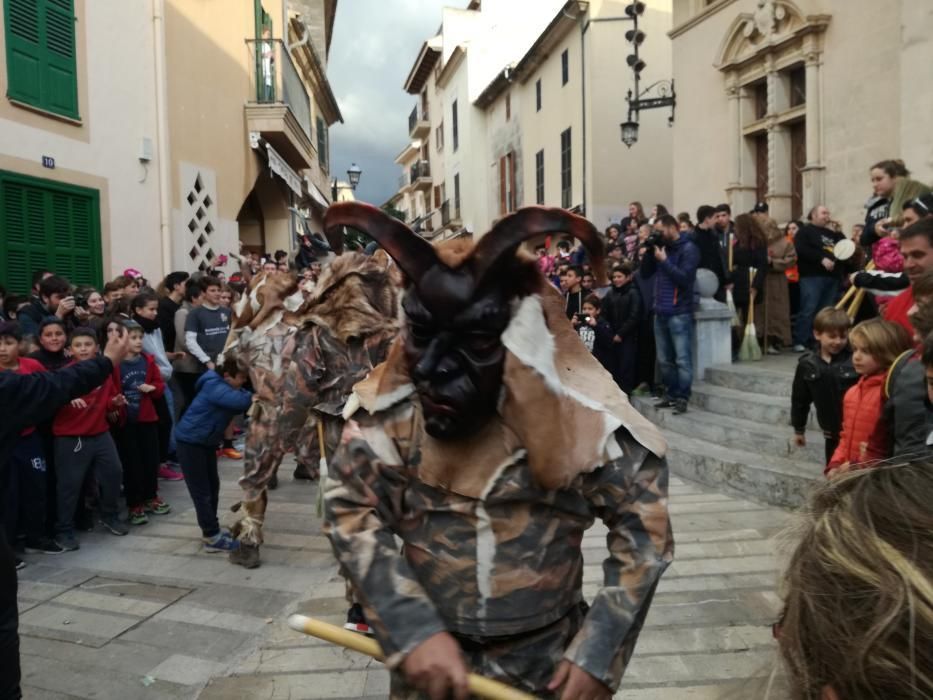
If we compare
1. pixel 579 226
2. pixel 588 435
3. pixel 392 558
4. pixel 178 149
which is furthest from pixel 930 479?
pixel 178 149

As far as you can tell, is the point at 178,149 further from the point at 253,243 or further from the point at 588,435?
the point at 588,435

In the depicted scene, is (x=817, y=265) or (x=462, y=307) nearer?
(x=462, y=307)

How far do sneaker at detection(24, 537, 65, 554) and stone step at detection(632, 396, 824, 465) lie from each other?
5776 mm

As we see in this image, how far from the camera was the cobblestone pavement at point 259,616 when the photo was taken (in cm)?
365

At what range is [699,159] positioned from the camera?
48.8 feet

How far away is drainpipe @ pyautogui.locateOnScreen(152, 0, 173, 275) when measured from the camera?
11.5m

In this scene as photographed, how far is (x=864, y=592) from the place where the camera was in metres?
0.94

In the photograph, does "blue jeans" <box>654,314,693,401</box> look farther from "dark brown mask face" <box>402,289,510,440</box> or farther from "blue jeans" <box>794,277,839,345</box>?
"dark brown mask face" <box>402,289,510,440</box>

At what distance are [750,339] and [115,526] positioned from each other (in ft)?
23.8

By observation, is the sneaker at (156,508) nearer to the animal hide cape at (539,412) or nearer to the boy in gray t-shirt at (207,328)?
the boy in gray t-shirt at (207,328)

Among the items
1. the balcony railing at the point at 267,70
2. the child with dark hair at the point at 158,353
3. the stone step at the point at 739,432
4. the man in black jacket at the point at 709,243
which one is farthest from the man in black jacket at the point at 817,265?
the balcony railing at the point at 267,70

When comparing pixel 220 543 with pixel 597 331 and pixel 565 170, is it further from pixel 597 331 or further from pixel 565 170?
pixel 565 170

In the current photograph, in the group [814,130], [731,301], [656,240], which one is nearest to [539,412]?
[656,240]

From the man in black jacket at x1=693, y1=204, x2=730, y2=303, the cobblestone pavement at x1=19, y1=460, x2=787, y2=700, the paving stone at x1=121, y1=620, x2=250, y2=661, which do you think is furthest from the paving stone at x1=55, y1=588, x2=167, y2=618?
the man in black jacket at x1=693, y1=204, x2=730, y2=303
